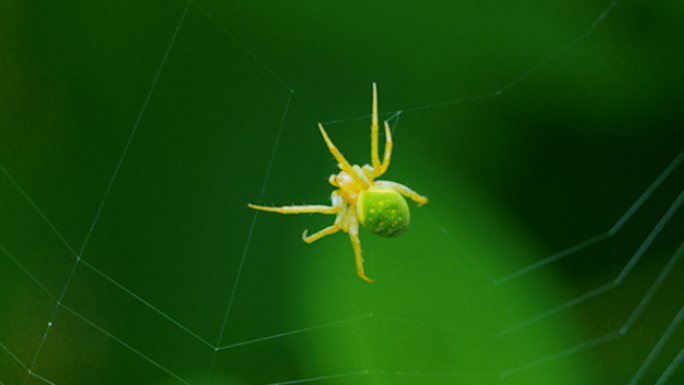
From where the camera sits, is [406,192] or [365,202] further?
[406,192]

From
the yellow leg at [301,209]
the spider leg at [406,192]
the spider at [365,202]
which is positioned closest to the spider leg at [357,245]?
the spider at [365,202]

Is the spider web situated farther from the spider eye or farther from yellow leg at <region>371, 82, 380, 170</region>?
the spider eye

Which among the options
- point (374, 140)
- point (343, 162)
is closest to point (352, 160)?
point (343, 162)

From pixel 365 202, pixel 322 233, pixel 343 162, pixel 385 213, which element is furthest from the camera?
pixel 322 233

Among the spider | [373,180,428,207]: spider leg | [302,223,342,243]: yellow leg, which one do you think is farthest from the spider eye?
[302,223,342,243]: yellow leg

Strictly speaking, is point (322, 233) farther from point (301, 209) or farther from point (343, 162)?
point (343, 162)

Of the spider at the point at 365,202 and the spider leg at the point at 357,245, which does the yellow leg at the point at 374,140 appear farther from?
the spider leg at the point at 357,245
